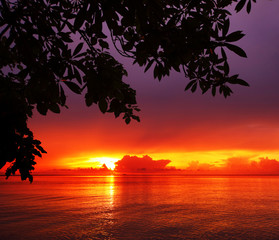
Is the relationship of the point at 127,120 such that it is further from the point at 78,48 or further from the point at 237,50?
the point at 237,50

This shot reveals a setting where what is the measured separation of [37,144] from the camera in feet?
12.9

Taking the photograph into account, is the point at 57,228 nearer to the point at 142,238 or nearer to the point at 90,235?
the point at 90,235

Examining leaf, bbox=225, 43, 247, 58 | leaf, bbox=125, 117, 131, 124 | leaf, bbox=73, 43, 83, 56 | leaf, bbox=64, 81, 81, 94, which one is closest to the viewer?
leaf, bbox=225, 43, 247, 58

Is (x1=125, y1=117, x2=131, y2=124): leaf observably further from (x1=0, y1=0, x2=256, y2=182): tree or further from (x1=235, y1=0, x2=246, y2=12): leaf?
(x1=235, y1=0, x2=246, y2=12): leaf

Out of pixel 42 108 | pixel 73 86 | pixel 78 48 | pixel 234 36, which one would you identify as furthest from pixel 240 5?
pixel 42 108

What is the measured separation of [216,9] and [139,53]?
2028 mm

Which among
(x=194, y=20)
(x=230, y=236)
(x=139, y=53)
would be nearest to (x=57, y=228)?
(x=230, y=236)

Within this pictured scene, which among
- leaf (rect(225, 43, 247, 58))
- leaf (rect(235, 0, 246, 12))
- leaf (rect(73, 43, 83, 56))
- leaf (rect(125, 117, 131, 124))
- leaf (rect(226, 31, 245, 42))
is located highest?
leaf (rect(235, 0, 246, 12))

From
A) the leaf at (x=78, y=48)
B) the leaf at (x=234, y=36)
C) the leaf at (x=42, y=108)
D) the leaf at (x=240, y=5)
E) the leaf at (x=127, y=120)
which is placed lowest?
the leaf at (x=42, y=108)

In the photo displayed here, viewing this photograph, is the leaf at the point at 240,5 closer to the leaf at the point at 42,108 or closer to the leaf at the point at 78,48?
the leaf at the point at 78,48

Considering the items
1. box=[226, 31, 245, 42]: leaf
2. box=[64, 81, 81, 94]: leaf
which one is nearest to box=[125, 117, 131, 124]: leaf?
box=[64, 81, 81, 94]: leaf

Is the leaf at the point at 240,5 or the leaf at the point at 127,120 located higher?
the leaf at the point at 240,5

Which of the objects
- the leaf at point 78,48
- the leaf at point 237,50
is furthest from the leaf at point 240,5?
the leaf at point 78,48

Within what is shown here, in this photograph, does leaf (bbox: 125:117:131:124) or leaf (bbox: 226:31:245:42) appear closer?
leaf (bbox: 226:31:245:42)
